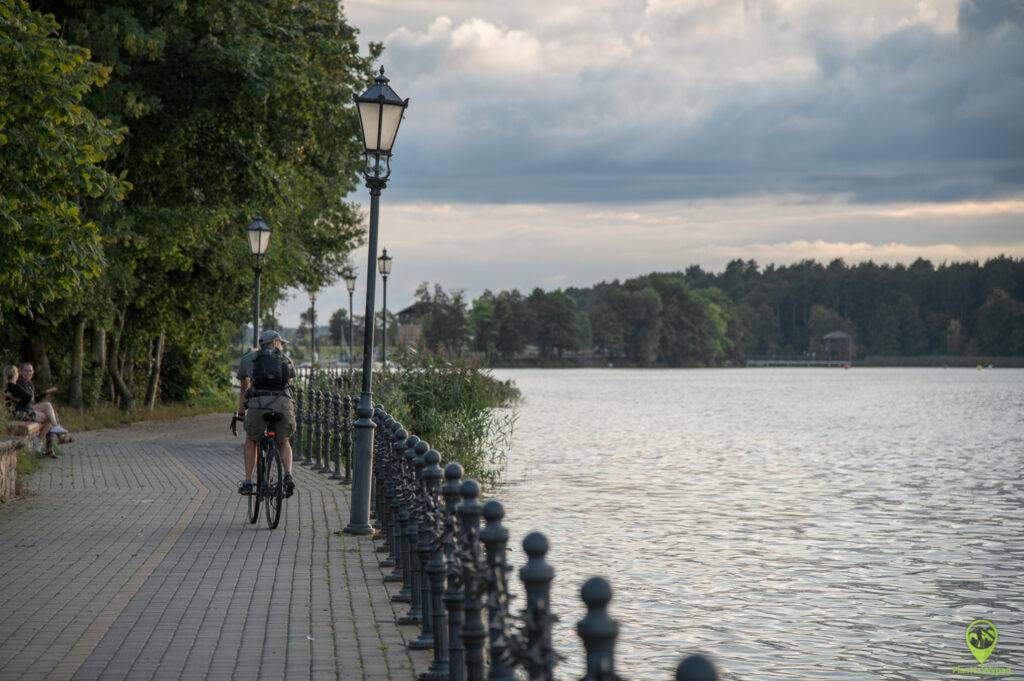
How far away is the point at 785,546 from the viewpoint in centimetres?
1495

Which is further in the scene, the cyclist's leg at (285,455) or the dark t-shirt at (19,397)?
the dark t-shirt at (19,397)

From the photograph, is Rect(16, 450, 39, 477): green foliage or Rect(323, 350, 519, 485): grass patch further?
Rect(323, 350, 519, 485): grass patch

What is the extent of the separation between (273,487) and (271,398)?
87 centimetres

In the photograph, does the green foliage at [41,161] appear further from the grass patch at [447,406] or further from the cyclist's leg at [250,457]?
the grass patch at [447,406]

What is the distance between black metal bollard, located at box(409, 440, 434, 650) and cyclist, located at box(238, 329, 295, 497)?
4.81 metres

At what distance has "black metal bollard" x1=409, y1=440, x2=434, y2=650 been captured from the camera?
304 inches

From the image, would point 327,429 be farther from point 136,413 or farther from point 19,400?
point 136,413

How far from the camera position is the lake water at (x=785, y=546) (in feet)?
31.8

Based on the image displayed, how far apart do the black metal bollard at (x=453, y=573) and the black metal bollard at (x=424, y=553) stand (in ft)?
2.18

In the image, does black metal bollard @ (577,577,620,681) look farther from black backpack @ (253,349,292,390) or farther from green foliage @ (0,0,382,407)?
green foliage @ (0,0,382,407)

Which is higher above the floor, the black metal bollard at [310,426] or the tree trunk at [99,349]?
the tree trunk at [99,349]

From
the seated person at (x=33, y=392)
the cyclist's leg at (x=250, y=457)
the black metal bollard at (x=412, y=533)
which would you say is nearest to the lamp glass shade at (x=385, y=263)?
the seated person at (x=33, y=392)

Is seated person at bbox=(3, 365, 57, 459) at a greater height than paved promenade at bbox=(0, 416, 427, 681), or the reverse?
seated person at bbox=(3, 365, 57, 459)

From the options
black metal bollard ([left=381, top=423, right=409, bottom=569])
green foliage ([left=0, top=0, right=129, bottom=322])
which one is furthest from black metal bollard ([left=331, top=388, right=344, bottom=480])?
black metal bollard ([left=381, top=423, right=409, bottom=569])
